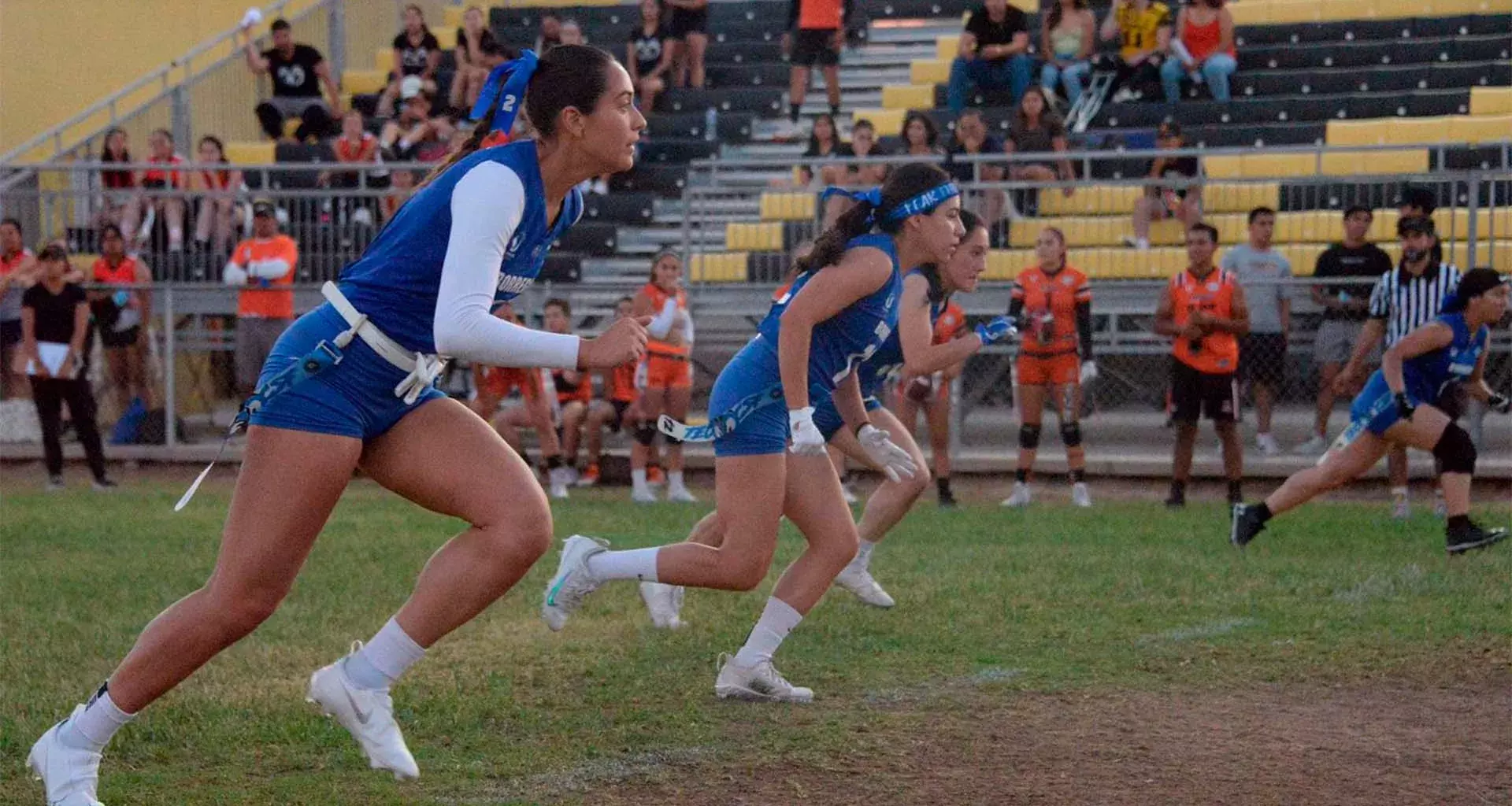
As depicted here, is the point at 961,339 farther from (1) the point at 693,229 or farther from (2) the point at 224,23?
(2) the point at 224,23

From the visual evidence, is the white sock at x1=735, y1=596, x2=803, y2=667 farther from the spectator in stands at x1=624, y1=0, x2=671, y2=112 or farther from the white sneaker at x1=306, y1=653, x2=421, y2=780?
the spectator in stands at x1=624, y1=0, x2=671, y2=112

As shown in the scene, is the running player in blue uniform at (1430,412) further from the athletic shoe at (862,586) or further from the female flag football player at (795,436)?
the female flag football player at (795,436)

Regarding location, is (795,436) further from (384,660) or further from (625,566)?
(384,660)

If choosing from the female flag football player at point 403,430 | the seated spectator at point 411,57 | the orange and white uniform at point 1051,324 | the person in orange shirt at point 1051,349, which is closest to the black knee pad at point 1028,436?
the person in orange shirt at point 1051,349

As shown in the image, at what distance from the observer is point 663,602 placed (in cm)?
812

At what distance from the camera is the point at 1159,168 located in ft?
54.2

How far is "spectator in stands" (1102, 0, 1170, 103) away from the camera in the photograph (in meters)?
18.8

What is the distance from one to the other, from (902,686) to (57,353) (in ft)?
36.0

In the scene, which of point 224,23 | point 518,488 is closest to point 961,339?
point 518,488

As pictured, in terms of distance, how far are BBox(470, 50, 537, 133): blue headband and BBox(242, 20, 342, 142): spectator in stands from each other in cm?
1735

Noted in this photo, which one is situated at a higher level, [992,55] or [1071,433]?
[992,55]

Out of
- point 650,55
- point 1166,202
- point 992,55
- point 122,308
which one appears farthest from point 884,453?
point 650,55

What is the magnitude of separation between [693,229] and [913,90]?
4.55 meters

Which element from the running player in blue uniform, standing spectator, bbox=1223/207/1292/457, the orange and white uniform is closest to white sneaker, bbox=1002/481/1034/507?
the orange and white uniform
